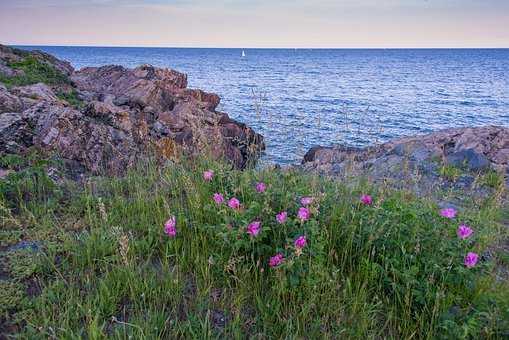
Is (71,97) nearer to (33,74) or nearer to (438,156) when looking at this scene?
(33,74)

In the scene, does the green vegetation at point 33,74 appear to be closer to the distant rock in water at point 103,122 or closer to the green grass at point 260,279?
the distant rock in water at point 103,122

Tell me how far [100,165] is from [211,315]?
5049mm

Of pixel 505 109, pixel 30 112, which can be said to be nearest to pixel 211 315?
pixel 30 112

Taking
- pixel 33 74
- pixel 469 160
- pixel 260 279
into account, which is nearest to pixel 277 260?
pixel 260 279

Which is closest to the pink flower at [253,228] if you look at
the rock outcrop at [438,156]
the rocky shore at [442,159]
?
the rocky shore at [442,159]

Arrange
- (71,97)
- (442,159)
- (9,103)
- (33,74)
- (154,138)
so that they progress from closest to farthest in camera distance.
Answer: (442,159) < (9,103) < (154,138) < (71,97) < (33,74)

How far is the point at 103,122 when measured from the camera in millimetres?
10391

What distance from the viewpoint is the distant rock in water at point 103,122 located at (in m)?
7.18

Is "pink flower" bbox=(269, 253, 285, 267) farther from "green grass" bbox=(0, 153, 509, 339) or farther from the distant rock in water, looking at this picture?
the distant rock in water

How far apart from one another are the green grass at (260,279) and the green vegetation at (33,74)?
11.2 m

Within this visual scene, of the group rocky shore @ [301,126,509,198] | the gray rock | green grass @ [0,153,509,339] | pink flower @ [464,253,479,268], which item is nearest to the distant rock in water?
green grass @ [0,153,509,339]

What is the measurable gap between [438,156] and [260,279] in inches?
306

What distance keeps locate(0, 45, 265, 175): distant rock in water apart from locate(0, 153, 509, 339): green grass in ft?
5.72

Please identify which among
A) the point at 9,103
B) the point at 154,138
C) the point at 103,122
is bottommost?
the point at 154,138
